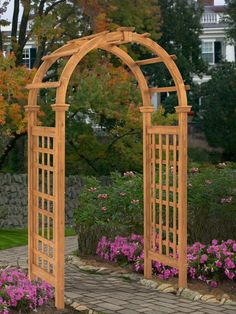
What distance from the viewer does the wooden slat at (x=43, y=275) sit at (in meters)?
7.06

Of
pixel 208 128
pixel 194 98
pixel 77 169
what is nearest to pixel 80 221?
pixel 77 169

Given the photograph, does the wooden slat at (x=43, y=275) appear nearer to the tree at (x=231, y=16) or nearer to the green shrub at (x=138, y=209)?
the green shrub at (x=138, y=209)

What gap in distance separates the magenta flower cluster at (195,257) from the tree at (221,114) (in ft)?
68.2

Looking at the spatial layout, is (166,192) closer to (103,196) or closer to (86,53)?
(86,53)

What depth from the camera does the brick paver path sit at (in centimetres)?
680

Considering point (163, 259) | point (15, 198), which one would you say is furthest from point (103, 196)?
point (15, 198)

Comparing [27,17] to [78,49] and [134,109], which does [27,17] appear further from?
[78,49]

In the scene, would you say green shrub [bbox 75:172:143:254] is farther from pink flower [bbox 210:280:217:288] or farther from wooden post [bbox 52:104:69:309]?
wooden post [bbox 52:104:69:309]

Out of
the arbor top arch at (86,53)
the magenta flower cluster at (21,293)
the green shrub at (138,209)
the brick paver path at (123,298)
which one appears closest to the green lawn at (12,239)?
the green shrub at (138,209)

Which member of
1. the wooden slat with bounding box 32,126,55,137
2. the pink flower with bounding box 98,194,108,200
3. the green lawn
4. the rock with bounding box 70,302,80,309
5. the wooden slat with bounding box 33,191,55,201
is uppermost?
the wooden slat with bounding box 32,126,55,137

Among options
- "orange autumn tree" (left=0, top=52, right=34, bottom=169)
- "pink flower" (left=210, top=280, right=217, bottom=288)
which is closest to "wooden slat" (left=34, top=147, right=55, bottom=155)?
"pink flower" (left=210, top=280, right=217, bottom=288)

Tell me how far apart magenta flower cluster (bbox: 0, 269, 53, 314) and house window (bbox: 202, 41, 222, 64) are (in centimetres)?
3830

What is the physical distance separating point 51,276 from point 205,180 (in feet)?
14.9

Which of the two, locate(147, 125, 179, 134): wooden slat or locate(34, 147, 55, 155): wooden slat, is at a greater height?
locate(147, 125, 179, 134): wooden slat
